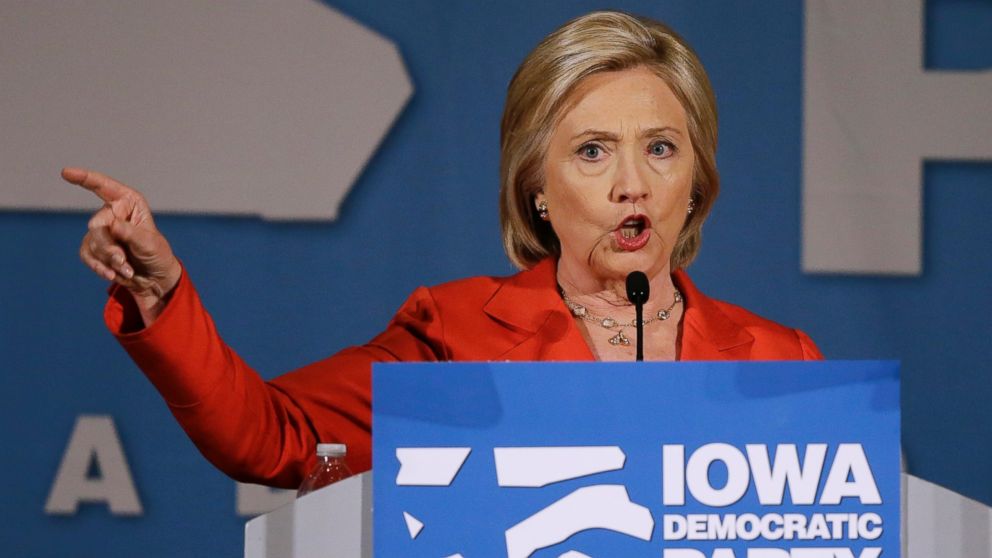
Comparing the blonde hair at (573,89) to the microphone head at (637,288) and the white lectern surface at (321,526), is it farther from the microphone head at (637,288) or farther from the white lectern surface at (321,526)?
the white lectern surface at (321,526)

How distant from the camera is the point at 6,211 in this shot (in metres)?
3.25

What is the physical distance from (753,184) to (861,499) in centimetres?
214

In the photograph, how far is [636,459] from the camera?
3.83ft

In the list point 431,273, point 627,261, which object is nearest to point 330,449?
point 627,261

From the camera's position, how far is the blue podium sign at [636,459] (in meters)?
1.16

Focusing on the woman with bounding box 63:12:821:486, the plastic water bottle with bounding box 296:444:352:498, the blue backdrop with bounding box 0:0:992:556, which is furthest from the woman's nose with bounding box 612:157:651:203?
the blue backdrop with bounding box 0:0:992:556

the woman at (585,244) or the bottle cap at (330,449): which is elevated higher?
the woman at (585,244)

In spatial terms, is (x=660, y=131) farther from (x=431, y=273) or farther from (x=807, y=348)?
(x=431, y=273)

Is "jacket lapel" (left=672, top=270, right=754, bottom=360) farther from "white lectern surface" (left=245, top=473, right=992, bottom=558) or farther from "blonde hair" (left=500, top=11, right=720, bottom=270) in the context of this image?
"white lectern surface" (left=245, top=473, right=992, bottom=558)

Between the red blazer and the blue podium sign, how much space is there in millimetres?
375

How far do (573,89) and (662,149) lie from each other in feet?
0.49

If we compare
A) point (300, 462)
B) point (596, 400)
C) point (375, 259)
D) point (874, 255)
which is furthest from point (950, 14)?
point (596, 400)

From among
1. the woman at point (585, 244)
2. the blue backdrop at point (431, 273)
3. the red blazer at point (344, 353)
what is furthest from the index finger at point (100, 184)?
the blue backdrop at point (431, 273)

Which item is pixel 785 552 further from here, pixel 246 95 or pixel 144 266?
pixel 246 95
